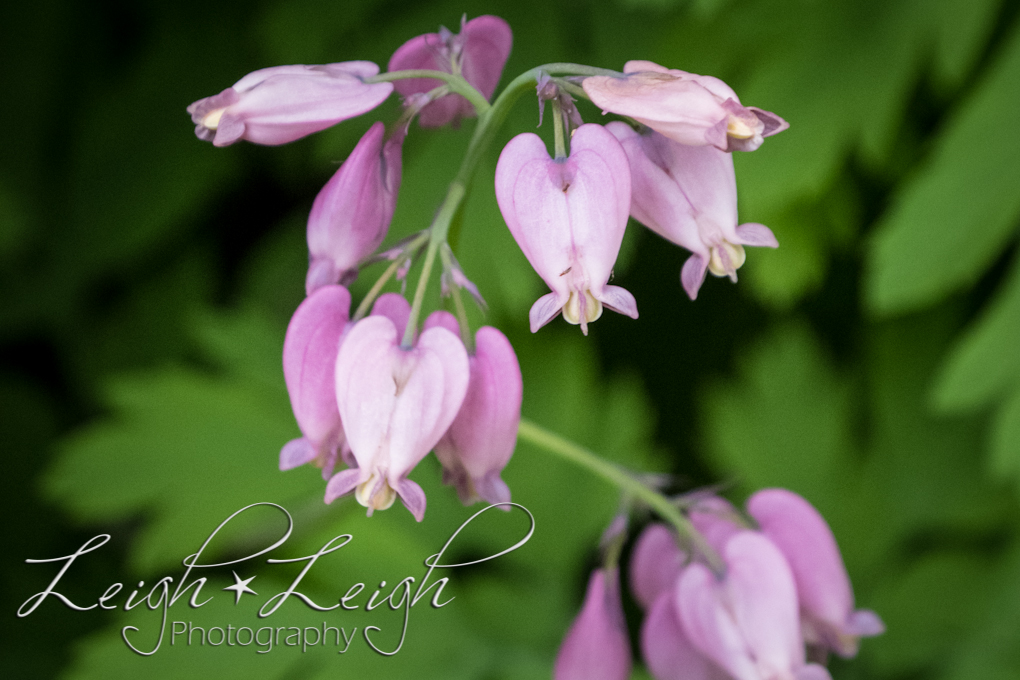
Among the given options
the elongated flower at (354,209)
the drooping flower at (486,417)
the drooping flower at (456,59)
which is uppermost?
the drooping flower at (456,59)

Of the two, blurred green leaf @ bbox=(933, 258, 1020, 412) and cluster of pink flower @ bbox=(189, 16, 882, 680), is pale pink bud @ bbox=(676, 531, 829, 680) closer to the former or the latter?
cluster of pink flower @ bbox=(189, 16, 882, 680)

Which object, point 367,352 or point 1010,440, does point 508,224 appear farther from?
point 1010,440

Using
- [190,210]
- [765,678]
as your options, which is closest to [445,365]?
[765,678]

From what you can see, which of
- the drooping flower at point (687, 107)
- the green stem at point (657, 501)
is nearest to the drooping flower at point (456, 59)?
the drooping flower at point (687, 107)

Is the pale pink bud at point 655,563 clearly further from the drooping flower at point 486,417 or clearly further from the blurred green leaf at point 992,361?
the blurred green leaf at point 992,361

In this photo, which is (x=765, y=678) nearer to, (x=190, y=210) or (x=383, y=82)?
(x=383, y=82)

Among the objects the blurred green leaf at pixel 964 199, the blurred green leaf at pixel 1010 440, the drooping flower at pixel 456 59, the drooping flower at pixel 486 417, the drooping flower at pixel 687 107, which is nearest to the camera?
the drooping flower at pixel 687 107

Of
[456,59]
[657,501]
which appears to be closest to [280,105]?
[456,59]
